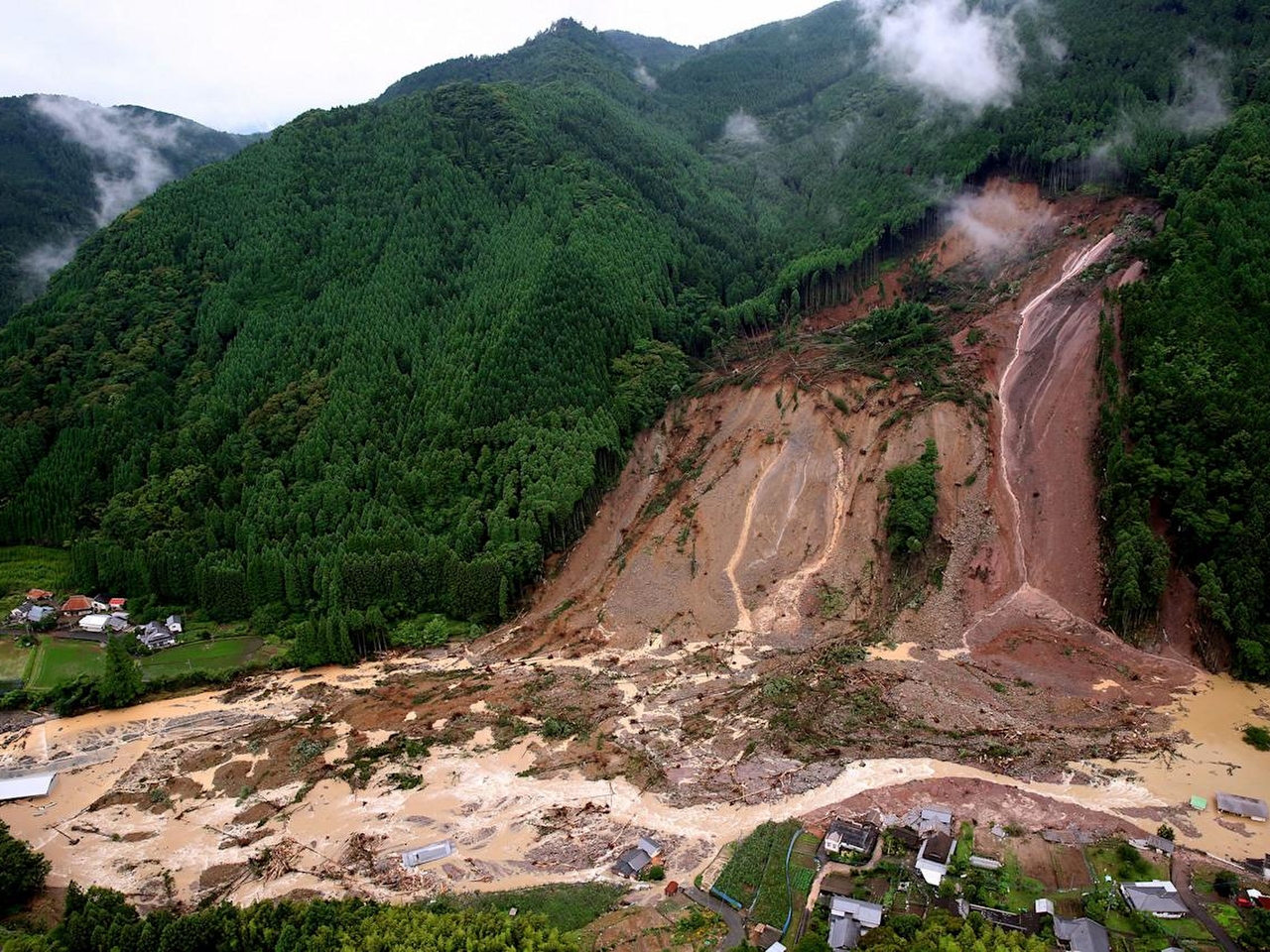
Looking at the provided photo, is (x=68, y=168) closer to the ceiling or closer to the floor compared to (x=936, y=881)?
closer to the ceiling

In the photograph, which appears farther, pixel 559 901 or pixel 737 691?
pixel 737 691

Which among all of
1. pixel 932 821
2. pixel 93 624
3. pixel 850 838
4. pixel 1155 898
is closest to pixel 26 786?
pixel 93 624

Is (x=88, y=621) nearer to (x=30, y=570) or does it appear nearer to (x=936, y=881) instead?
(x=30, y=570)

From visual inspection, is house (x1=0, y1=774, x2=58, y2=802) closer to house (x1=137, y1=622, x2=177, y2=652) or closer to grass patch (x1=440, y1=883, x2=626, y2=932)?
house (x1=137, y1=622, x2=177, y2=652)

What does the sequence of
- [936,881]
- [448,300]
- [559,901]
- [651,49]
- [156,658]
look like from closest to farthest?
[936,881] < [559,901] < [156,658] < [448,300] < [651,49]

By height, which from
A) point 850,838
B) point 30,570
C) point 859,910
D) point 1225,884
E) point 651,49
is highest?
point 651,49

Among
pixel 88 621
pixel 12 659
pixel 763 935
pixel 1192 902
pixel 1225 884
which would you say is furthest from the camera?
pixel 88 621

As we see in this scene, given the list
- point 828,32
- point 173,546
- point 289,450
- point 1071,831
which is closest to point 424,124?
point 289,450
